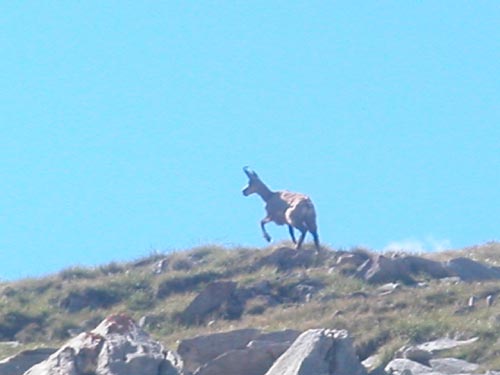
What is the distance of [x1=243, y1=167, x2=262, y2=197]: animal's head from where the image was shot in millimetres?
38688

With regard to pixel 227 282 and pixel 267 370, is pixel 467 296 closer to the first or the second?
pixel 227 282

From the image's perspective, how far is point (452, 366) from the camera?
21891mm

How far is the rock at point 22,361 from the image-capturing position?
22.0 m

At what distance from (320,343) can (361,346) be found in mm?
3867

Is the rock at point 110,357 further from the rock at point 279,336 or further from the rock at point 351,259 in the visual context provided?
the rock at point 351,259

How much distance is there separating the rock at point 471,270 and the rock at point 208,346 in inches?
336

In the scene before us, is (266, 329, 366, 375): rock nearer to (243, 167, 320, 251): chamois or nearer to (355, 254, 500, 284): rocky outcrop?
(355, 254, 500, 284): rocky outcrop

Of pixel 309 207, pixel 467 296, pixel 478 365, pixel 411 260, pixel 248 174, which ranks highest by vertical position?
pixel 248 174

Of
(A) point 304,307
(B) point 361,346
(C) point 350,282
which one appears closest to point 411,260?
(C) point 350,282

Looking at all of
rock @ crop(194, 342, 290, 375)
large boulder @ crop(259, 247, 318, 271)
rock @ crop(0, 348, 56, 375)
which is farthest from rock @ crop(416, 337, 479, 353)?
large boulder @ crop(259, 247, 318, 271)

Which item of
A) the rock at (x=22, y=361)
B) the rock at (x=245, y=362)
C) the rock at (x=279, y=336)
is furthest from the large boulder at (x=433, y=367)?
the rock at (x=22, y=361)

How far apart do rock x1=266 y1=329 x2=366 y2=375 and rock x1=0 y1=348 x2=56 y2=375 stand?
3.92 m

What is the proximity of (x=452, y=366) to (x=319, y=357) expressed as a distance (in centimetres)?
275

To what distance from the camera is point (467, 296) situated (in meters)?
27.3
